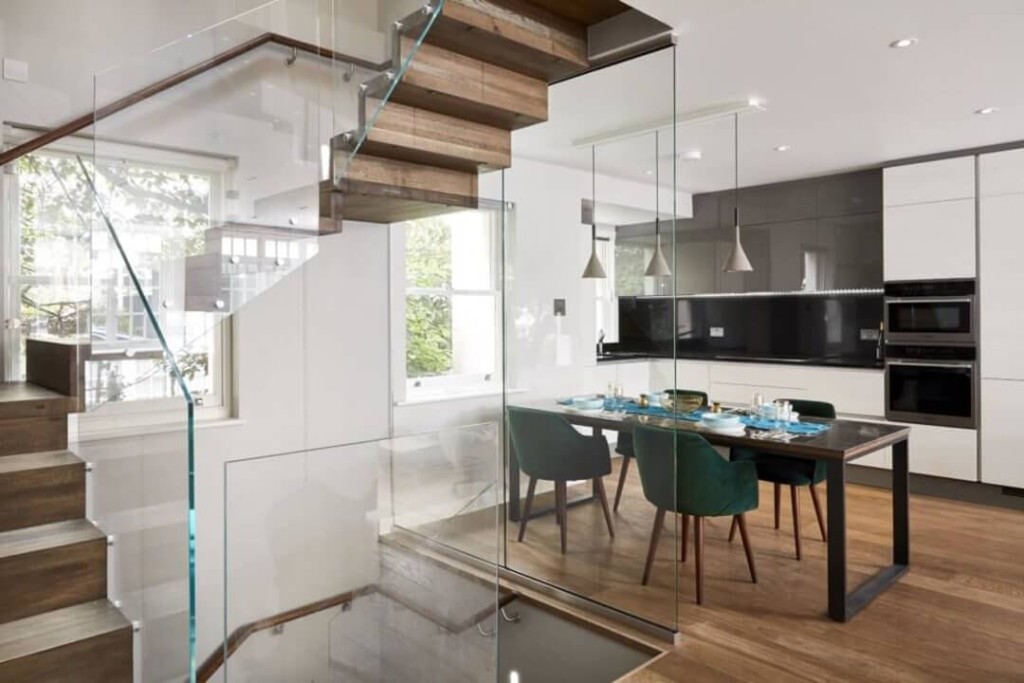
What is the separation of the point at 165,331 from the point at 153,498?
129 cm

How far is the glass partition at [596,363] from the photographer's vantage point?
308 centimetres

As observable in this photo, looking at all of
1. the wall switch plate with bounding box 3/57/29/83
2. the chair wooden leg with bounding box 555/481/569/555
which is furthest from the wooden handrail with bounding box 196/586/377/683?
the wall switch plate with bounding box 3/57/29/83


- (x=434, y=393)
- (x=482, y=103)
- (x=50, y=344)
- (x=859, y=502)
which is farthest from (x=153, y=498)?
(x=859, y=502)

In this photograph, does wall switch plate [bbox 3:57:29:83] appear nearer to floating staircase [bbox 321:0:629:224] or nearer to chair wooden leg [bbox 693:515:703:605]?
floating staircase [bbox 321:0:629:224]

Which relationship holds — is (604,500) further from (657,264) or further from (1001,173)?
(1001,173)

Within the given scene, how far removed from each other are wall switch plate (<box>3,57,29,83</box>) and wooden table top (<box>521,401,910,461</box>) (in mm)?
2566

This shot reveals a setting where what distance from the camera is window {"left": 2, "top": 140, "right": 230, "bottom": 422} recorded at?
209cm

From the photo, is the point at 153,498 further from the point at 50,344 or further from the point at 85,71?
the point at 85,71

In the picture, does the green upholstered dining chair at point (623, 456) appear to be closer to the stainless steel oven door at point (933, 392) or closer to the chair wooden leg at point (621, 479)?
the chair wooden leg at point (621, 479)

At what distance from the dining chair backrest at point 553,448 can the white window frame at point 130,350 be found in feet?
4.78

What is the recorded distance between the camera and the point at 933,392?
498 cm

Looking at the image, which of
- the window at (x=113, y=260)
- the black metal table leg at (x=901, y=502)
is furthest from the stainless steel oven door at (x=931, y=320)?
the window at (x=113, y=260)

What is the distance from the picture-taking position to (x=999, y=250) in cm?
466

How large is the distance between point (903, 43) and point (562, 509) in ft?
8.71
